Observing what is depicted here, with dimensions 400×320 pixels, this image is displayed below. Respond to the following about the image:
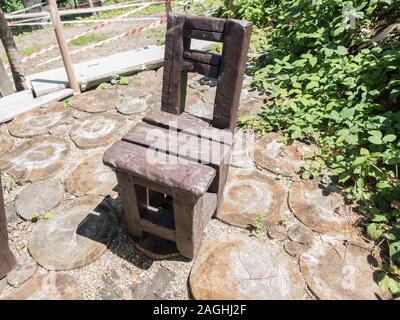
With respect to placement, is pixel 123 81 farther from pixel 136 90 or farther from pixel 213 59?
pixel 213 59

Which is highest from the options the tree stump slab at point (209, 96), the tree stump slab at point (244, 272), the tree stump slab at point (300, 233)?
the tree stump slab at point (209, 96)

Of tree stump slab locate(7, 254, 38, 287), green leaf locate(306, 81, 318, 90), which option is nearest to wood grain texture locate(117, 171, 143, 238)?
tree stump slab locate(7, 254, 38, 287)

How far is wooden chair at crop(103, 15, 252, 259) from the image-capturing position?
6.64 ft

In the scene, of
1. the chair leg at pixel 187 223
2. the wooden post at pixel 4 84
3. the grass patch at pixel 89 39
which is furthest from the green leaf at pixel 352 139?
the grass patch at pixel 89 39

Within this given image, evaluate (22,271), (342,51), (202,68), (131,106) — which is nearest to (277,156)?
(202,68)

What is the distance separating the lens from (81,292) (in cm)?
229

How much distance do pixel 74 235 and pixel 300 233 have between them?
6.36 ft

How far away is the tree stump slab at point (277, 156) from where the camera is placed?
3289 mm

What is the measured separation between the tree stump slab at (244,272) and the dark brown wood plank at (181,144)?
2.56 ft

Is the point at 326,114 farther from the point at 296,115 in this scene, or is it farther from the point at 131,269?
the point at 131,269

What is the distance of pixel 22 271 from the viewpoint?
2430mm

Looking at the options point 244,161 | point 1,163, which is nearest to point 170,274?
point 244,161

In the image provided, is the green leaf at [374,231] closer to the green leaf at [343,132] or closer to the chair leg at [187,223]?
the green leaf at [343,132]
